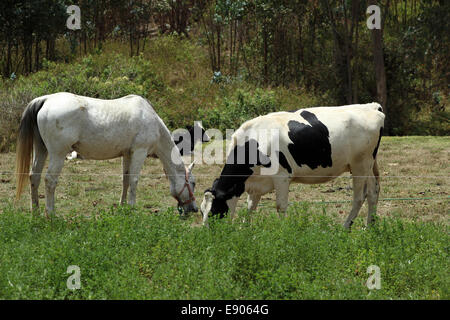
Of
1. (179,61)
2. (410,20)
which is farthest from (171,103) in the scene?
(410,20)

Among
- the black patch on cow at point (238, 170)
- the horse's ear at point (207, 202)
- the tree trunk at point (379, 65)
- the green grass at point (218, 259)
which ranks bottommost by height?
the green grass at point (218, 259)

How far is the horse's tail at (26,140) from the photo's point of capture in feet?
26.3

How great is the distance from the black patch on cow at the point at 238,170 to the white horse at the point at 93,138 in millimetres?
1383

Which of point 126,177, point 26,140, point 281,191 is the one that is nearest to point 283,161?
point 281,191

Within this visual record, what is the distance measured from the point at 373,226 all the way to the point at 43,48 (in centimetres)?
1744

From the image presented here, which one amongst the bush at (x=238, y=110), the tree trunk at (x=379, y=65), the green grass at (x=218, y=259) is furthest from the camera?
the tree trunk at (x=379, y=65)

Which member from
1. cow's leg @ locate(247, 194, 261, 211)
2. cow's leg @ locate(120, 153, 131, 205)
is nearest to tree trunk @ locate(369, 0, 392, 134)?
cow's leg @ locate(120, 153, 131, 205)

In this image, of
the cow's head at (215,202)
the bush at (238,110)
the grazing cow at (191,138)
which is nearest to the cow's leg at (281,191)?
the cow's head at (215,202)

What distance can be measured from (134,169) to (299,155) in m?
2.25

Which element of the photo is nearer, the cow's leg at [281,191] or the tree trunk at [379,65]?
the cow's leg at [281,191]

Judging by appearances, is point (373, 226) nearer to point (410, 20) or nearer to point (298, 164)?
point (298, 164)

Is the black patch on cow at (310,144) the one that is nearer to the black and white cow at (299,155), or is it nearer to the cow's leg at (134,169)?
the black and white cow at (299,155)

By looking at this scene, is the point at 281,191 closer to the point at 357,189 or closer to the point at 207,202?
the point at 207,202
